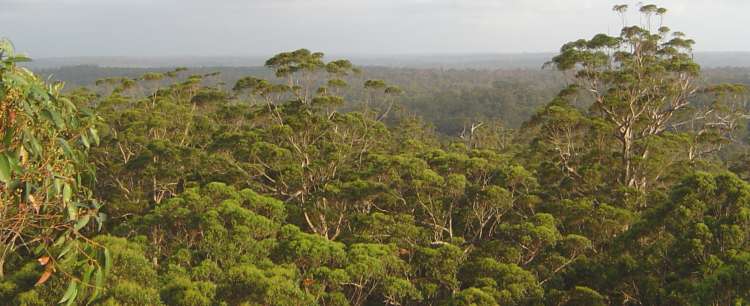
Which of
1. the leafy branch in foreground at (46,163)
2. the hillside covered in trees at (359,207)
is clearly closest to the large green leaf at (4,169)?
the leafy branch in foreground at (46,163)

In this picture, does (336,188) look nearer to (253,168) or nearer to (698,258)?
(253,168)

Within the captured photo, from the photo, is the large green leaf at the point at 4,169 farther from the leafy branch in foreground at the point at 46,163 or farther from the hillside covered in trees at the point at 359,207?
the hillside covered in trees at the point at 359,207

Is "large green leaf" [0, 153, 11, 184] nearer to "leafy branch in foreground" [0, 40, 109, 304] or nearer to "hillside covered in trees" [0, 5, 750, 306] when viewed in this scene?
"leafy branch in foreground" [0, 40, 109, 304]

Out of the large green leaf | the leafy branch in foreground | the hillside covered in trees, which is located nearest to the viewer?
the large green leaf

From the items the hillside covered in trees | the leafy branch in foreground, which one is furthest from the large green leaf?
the hillside covered in trees

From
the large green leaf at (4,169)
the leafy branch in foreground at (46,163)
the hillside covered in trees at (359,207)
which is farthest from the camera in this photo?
the hillside covered in trees at (359,207)

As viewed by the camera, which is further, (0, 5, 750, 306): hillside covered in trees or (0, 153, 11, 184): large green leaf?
(0, 5, 750, 306): hillside covered in trees

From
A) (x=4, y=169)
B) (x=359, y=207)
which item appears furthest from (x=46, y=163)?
(x=359, y=207)

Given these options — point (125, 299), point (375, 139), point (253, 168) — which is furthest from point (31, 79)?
point (375, 139)
